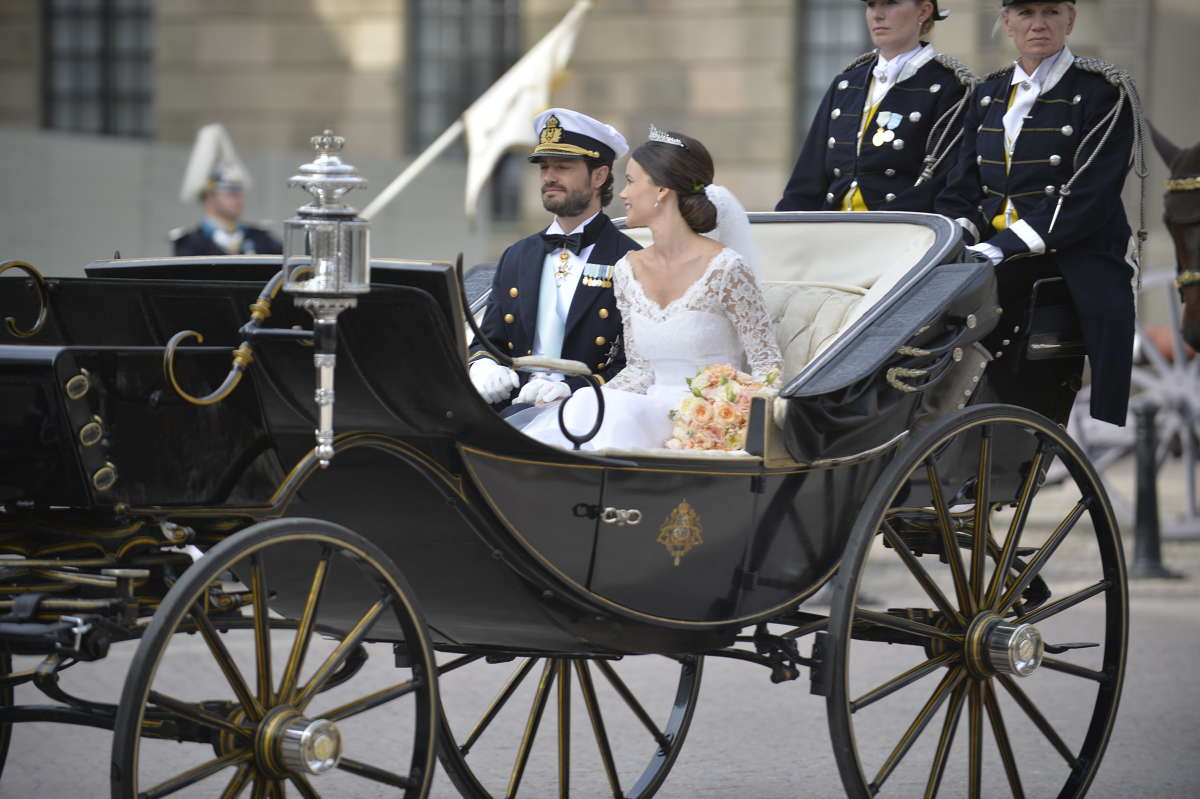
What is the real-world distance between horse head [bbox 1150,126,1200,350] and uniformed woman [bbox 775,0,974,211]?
3.49ft

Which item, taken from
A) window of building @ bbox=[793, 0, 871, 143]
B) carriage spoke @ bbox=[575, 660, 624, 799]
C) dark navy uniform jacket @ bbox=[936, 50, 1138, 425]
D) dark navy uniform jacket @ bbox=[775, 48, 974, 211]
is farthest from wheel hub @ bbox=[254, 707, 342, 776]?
window of building @ bbox=[793, 0, 871, 143]

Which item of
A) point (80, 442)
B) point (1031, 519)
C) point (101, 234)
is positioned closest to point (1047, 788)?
point (80, 442)

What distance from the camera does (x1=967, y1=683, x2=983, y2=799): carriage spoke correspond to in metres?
4.37

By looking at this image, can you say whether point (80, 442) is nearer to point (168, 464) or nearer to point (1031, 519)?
point (168, 464)

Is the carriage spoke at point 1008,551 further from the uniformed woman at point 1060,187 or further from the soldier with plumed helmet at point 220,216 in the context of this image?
the soldier with plumed helmet at point 220,216

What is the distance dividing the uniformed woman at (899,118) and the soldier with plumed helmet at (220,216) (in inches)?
180

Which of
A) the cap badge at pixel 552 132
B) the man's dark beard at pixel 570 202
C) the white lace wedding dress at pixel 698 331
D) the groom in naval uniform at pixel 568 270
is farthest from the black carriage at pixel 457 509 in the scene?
the cap badge at pixel 552 132

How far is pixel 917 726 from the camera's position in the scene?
13.8 ft

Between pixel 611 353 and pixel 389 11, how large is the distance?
15.0 metres

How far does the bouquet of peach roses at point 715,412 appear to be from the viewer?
426 cm

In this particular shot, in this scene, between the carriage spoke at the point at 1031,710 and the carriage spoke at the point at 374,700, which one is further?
the carriage spoke at the point at 1031,710

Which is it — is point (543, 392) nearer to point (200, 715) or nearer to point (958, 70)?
point (200, 715)

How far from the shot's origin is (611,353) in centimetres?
471

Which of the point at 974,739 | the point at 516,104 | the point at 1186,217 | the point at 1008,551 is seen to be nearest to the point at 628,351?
the point at 1008,551
